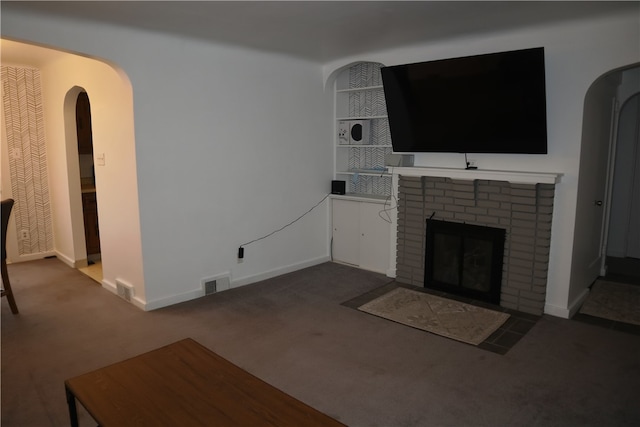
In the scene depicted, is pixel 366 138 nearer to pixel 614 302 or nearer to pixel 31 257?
pixel 614 302

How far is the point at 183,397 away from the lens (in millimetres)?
1822

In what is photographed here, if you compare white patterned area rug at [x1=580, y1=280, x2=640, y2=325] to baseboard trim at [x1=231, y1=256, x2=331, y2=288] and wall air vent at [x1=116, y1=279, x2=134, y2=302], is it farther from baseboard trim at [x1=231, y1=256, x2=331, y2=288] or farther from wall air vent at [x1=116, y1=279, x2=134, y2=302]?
wall air vent at [x1=116, y1=279, x2=134, y2=302]

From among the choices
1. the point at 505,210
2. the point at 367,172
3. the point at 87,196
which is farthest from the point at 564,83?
the point at 87,196

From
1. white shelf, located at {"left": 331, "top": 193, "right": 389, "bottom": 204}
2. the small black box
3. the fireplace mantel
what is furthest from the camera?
the small black box

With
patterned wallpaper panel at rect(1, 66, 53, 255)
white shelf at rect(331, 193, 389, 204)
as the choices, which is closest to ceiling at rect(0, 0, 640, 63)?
white shelf at rect(331, 193, 389, 204)

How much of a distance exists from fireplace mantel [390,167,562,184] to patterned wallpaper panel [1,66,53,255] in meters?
4.28

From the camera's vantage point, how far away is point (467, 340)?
3270 millimetres

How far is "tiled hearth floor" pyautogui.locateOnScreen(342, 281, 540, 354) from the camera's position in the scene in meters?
3.21

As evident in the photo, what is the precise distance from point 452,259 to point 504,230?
566 mm

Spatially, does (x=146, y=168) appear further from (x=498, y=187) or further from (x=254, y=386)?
(x=498, y=187)

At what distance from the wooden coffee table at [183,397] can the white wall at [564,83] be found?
9.22 ft

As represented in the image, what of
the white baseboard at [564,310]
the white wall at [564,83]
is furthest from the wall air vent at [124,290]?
the white baseboard at [564,310]

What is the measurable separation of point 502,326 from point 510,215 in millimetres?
932

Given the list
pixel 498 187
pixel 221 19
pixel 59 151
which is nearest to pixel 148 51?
pixel 221 19
